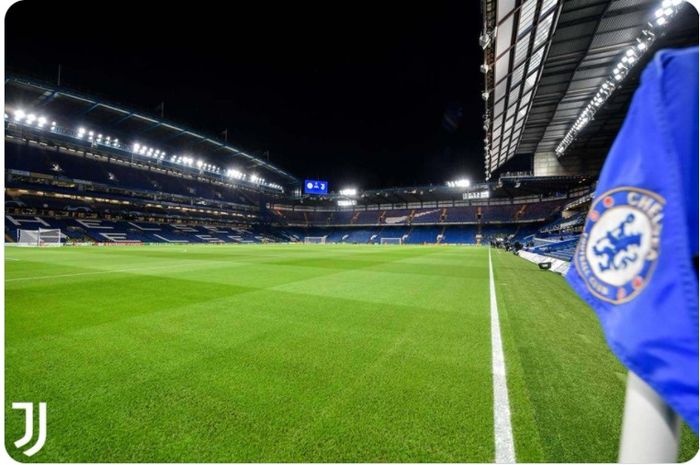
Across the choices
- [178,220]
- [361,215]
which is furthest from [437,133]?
[178,220]

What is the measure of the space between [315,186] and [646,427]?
2716 inches

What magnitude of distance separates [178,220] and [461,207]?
56.3m

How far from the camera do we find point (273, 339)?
368 cm

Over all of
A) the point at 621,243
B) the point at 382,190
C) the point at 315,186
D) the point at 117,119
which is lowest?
the point at 621,243

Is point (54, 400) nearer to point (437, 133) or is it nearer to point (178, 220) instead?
point (437, 133)

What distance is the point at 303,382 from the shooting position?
260 centimetres

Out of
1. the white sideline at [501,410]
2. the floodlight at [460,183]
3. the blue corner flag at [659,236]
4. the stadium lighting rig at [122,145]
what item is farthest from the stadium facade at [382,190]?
the blue corner flag at [659,236]

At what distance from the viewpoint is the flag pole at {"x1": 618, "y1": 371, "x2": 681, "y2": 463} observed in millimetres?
699

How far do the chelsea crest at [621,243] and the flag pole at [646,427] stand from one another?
0.21m

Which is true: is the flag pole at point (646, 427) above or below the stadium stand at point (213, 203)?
below

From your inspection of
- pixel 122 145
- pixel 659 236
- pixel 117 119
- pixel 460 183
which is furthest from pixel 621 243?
pixel 460 183

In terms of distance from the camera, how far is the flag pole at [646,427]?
2.29ft

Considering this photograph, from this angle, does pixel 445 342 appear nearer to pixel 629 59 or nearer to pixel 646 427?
pixel 646 427

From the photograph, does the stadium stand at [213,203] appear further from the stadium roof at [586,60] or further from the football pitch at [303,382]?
the football pitch at [303,382]
